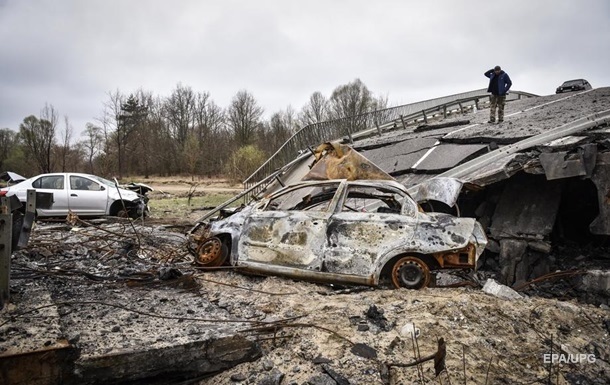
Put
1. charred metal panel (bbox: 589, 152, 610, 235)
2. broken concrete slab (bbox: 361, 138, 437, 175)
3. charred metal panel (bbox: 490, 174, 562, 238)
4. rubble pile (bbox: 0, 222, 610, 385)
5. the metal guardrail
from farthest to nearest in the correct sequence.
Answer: the metal guardrail < broken concrete slab (bbox: 361, 138, 437, 175) < charred metal panel (bbox: 490, 174, 562, 238) < charred metal panel (bbox: 589, 152, 610, 235) < rubble pile (bbox: 0, 222, 610, 385)

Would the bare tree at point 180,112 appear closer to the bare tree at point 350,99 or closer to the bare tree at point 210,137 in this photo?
the bare tree at point 210,137

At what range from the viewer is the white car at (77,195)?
11.6m

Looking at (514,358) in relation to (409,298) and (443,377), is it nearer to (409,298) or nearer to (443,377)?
(443,377)

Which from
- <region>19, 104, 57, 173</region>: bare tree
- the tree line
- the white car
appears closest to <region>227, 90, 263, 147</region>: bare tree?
the tree line

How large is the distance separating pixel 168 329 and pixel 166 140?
4500 cm

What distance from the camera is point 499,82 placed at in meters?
12.7

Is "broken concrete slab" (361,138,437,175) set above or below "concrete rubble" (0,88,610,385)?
above

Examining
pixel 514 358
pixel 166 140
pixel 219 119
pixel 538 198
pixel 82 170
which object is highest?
pixel 219 119

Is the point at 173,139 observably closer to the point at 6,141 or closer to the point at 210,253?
the point at 6,141

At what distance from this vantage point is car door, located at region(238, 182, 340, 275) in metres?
5.56

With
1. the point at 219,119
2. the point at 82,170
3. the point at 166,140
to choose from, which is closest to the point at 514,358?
the point at 82,170

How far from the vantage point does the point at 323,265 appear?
5.48m

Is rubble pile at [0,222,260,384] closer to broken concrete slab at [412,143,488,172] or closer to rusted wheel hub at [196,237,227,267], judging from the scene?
rusted wheel hub at [196,237,227,267]

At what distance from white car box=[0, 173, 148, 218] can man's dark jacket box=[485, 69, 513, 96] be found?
38.6 feet
